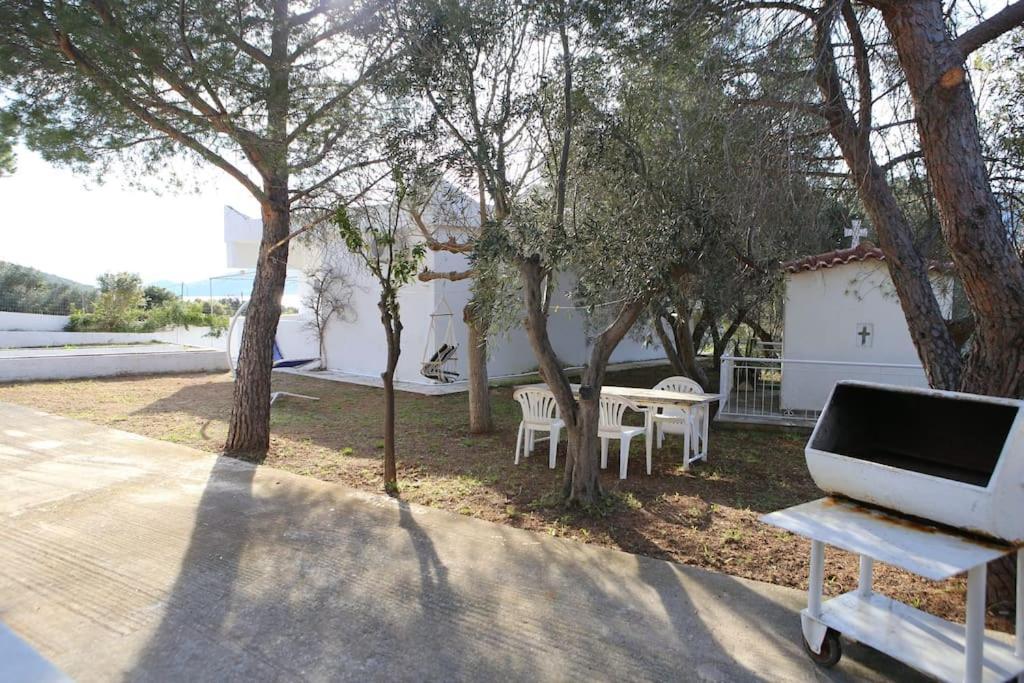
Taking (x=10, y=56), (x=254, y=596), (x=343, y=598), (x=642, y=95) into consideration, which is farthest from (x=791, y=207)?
(x=10, y=56)

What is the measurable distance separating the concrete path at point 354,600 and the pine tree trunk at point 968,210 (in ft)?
5.66

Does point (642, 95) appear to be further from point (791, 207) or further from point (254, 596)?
point (254, 596)

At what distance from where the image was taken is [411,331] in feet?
49.9

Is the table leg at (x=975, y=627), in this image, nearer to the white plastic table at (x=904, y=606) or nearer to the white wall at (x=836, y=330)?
the white plastic table at (x=904, y=606)

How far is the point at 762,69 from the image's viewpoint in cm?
450

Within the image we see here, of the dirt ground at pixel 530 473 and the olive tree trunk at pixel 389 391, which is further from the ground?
the olive tree trunk at pixel 389 391

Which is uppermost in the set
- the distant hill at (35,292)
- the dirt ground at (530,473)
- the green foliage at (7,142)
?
the green foliage at (7,142)

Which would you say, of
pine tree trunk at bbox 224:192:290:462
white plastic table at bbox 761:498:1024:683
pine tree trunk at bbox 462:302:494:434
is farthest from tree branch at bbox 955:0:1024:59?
pine tree trunk at bbox 224:192:290:462

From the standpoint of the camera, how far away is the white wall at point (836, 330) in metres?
10.4

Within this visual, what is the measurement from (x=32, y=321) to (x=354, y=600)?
26.2 metres

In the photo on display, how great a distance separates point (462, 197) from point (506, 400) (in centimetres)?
657

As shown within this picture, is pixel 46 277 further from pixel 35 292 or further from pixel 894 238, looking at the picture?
pixel 894 238

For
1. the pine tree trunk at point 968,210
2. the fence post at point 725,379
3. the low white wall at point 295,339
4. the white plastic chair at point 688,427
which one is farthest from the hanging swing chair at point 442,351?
the pine tree trunk at point 968,210

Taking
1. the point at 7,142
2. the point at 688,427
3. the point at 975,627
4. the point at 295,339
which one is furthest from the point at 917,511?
the point at 295,339
